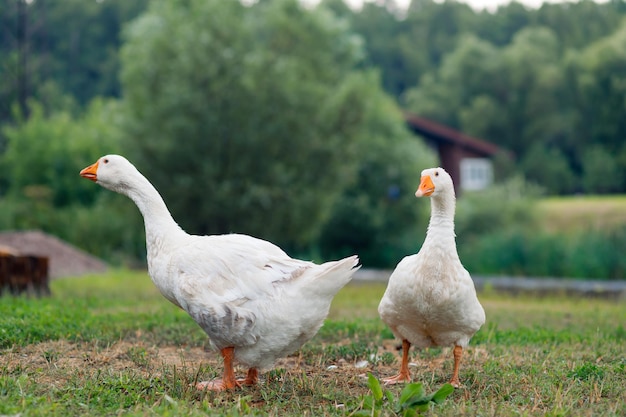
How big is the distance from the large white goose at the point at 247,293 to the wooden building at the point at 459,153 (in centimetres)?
3374

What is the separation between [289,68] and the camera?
20.2 m

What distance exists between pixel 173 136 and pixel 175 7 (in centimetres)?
626

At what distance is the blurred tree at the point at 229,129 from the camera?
62.4 feet

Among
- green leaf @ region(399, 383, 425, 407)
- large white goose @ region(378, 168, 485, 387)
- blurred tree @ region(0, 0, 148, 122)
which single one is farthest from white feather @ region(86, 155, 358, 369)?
blurred tree @ region(0, 0, 148, 122)

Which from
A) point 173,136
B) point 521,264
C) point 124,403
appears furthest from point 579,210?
point 124,403

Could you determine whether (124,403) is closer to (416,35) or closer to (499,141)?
(499,141)

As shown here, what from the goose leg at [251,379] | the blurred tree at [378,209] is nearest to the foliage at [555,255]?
the blurred tree at [378,209]

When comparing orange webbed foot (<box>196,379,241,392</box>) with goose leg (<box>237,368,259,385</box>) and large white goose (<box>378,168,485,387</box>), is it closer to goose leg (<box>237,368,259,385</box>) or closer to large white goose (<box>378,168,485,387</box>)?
goose leg (<box>237,368,259,385</box>)

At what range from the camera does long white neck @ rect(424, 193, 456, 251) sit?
5324 mm

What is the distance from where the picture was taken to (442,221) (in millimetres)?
5402

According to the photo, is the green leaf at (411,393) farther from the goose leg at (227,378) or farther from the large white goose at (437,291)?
the goose leg at (227,378)

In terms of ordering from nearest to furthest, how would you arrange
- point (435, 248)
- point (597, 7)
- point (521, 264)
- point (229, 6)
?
point (435, 248) → point (521, 264) → point (229, 6) → point (597, 7)

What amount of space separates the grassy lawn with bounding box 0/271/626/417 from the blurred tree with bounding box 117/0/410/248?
10133 mm

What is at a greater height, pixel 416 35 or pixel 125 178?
pixel 416 35
